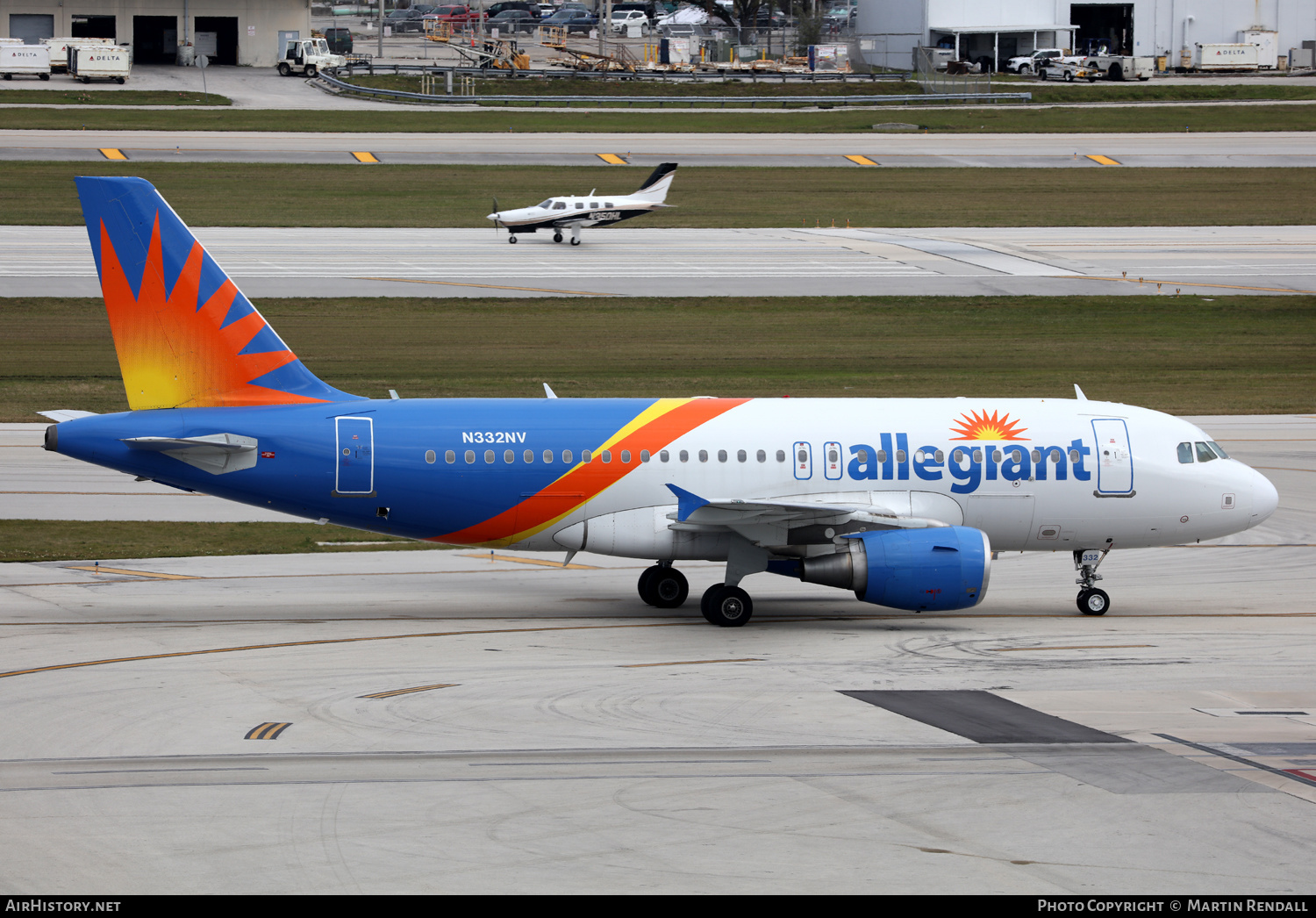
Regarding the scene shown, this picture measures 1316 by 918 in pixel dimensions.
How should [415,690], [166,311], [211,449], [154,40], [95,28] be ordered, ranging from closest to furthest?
[415,690]
[211,449]
[166,311]
[95,28]
[154,40]

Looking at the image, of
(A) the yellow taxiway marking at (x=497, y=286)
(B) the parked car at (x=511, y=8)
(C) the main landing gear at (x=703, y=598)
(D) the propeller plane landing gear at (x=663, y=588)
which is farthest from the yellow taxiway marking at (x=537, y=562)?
(B) the parked car at (x=511, y=8)

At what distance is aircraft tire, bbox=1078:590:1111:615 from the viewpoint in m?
28.6

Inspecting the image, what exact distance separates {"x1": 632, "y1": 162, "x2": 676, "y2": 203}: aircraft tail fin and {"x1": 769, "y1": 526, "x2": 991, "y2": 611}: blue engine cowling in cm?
5279

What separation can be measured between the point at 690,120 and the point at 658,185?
35.8 m

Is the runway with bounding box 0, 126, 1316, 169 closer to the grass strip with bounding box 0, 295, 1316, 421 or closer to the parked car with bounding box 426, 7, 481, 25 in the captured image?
the grass strip with bounding box 0, 295, 1316, 421

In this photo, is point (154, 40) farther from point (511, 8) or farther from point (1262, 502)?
point (1262, 502)

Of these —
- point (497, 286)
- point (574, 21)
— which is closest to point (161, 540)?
point (497, 286)

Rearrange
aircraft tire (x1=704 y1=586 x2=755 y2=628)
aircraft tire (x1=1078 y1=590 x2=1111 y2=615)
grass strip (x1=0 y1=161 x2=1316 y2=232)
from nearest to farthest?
aircraft tire (x1=704 y1=586 x2=755 y2=628) < aircraft tire (x1=1078 y1=590 x2=1111 y2=615) < grass strip (x1=0 y1=161 x2=1316 y2=232)

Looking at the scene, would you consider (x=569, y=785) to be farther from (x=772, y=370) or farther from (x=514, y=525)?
(x=772, y=370)

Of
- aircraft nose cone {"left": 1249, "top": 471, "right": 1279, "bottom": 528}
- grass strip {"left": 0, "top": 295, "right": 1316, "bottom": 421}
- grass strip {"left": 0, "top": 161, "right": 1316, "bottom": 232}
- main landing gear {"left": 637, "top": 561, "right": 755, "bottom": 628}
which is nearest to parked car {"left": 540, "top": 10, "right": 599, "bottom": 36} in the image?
grass strip {"left": 0, "top": 161, "right": 1316, "bottom": 232}

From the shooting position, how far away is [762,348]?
185ft

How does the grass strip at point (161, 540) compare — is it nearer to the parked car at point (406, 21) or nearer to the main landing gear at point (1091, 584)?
the main landing gear at point (1091, 584)

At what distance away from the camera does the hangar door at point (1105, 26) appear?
142250mm
